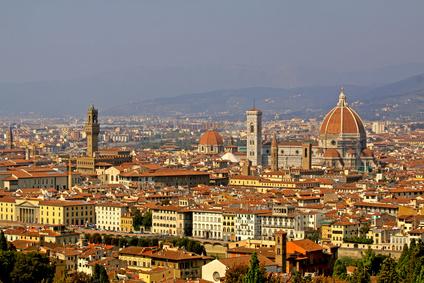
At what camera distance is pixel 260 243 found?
42844mm

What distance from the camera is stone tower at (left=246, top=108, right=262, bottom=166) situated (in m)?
90.4

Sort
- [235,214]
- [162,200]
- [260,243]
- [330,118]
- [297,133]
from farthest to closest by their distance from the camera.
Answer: [297,133]
[330,118]
[162,200]
[235,214]
[260,243]

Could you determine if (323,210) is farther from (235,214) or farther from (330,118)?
(330,118)

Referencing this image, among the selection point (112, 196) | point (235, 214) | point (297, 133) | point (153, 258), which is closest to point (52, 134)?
point (297, 133)

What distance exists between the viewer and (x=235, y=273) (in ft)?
102

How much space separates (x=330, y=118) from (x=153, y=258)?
54000mm

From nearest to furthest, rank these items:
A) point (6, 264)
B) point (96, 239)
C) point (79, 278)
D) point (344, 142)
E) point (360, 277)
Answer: point (360, 277) → point (79, 278) → point (6, 264) → point (96, 239) → point (344, 142)

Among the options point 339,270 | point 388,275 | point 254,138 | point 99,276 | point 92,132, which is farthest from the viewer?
point 254,138

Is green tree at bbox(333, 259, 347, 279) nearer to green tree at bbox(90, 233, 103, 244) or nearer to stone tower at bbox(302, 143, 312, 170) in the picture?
green tree at bbox(90, 233, 103, 244)

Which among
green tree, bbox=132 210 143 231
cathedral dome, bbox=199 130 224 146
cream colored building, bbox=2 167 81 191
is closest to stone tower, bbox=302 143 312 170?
cream colored building, bbox=2 167 81 191

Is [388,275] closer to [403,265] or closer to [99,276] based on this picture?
[403,265]

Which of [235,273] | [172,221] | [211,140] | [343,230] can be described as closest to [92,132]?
[211,140]

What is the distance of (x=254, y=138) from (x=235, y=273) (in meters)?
59.7

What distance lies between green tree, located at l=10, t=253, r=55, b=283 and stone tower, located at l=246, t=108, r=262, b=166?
56384 millimetres
